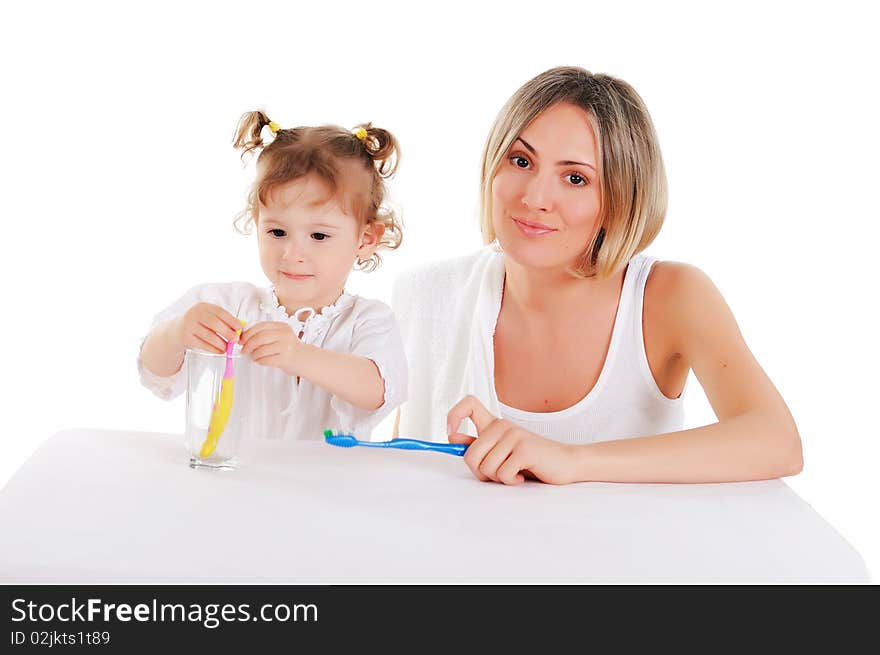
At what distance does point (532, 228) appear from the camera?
1.61 m

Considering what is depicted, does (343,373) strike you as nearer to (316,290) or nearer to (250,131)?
(316,290)

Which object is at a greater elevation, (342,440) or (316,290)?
(316,290)

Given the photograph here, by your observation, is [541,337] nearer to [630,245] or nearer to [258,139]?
[630,245]

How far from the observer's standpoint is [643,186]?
1.65 meters

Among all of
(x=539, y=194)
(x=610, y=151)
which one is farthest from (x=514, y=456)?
(x=610, y=151)

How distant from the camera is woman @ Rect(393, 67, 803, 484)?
159 cm

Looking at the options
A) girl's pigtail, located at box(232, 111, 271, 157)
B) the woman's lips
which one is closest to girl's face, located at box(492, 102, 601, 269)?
the woman's lips

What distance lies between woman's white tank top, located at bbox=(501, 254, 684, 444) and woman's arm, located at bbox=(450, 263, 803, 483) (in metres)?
0.23

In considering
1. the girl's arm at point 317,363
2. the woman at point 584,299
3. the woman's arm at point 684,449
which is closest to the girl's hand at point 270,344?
the girl's arm at point 317,363

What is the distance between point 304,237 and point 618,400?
0.63 metres

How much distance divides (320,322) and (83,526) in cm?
61

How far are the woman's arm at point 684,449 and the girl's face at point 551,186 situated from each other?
33cm

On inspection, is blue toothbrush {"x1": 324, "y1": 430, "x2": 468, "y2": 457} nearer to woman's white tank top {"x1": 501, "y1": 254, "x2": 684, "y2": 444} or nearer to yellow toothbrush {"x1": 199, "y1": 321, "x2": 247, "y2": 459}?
yellow toothbrush {"x1": 199, "y1": 321, "x2": 247, "y2": 459}
